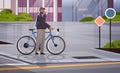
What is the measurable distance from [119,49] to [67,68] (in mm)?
4636

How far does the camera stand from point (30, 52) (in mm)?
15164

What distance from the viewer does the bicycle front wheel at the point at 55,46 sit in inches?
601

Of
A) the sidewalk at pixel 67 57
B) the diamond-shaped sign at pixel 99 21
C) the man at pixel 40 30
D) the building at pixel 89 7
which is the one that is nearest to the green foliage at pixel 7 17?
the building at pixel 89 7

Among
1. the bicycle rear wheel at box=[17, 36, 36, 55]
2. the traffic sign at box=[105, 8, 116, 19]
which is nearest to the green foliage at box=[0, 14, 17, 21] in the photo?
the traffic sign at box=[105, 8, 116, 19]

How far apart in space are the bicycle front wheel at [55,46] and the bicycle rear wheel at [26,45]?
571 mm

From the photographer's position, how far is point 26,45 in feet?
49.7

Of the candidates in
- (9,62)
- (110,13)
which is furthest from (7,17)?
(9,62)

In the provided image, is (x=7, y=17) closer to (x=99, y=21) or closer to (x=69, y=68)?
(x=99, y=21)

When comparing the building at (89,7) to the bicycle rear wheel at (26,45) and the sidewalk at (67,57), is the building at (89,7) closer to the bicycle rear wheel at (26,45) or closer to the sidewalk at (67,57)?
the sidewalk at (67,57)

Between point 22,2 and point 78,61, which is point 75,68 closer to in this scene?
point 78,61

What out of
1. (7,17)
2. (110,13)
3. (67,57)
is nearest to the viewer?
(67,57)

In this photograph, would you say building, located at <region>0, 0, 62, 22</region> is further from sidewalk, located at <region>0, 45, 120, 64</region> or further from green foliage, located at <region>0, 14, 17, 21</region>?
sidewalk, located at <region>0, 45, 120, 64</region>

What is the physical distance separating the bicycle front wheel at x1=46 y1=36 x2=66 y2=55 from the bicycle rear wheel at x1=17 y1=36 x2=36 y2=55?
571mm

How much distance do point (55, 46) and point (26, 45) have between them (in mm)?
1090
